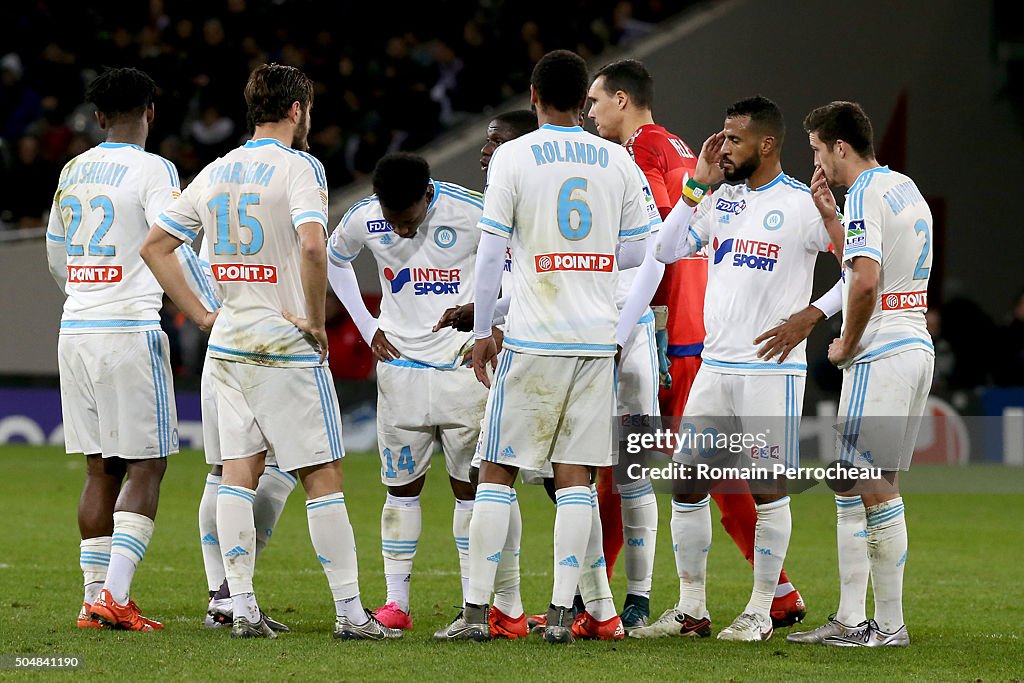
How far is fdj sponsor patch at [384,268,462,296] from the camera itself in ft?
22.2

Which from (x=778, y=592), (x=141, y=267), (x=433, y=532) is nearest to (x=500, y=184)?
(x=141, y=267)

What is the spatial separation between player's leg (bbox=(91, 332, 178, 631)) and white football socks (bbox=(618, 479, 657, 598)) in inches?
85.7

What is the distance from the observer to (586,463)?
6.07 metres

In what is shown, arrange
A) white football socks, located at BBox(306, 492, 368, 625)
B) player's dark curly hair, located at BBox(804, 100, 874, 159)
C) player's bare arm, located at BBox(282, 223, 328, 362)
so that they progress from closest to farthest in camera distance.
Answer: player's bare arm, located at BBox(282, 223, 328, 362)
white football socks, located at BBox(306, 492, 368, 625)
player's dark curly hair, located at BBox(804, 100, 874, 159)

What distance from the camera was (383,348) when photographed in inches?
266

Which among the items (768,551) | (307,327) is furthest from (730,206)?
(307,327)

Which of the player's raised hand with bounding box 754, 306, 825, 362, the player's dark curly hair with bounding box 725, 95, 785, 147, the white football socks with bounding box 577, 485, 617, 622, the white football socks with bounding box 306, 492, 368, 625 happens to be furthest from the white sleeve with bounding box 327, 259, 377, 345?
the player's dark curly hair with bounding box 725, 95, 785, 147

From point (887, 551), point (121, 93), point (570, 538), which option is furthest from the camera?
point (121, 93)

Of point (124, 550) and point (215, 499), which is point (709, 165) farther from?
point (124, 550)

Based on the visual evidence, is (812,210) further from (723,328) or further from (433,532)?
(433,532)

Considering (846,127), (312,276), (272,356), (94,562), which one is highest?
(846,127)

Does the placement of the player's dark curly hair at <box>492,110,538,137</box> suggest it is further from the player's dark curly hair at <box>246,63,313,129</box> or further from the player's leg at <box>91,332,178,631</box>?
the player's leg at <box>91,332,178,631</box>

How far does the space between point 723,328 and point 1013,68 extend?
1552 cm

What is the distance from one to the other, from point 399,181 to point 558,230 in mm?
908
